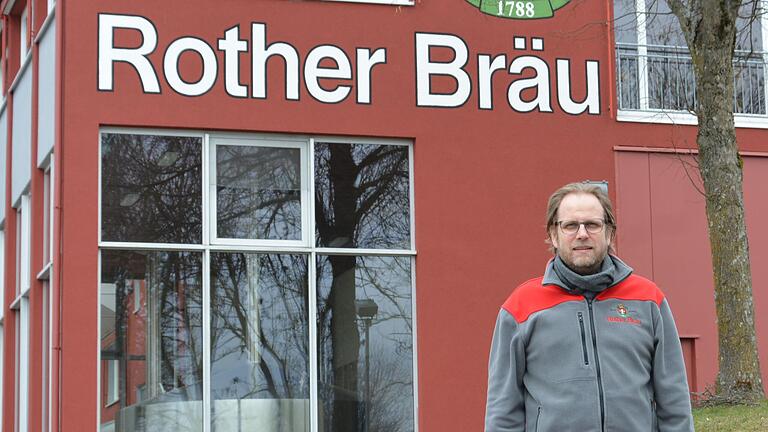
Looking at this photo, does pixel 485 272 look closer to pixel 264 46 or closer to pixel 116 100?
pixel 264 46

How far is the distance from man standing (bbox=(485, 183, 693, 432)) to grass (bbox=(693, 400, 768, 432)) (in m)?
6.56

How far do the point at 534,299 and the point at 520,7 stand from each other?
34.6 ft

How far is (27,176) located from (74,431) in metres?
4.63

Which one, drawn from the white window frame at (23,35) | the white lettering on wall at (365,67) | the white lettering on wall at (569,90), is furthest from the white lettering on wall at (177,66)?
the white window frame at (23,35)

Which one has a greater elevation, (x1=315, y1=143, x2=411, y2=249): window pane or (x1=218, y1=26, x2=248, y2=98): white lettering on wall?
(x1=218, y1=26, x2=248, y2=98): white lettering on wall

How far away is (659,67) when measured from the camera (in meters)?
16.1

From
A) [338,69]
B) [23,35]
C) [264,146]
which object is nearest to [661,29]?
[338,69]

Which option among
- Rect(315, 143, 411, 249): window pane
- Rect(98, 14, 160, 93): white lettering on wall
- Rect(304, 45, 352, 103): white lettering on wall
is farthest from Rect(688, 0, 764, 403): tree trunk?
Rect(98, 14, 160, 93): white lettering on wall

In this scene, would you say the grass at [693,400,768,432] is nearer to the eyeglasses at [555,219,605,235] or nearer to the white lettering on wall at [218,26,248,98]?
the white lettering on wall at [218,26,248,98]

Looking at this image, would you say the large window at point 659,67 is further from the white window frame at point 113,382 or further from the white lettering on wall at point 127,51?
the white window frame at point 113,382

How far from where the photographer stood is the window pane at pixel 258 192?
14.1 metres

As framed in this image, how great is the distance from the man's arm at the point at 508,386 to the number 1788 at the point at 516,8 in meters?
10.5

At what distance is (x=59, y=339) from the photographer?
13.5 meters

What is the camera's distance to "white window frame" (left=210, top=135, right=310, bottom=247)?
14.0 metres
